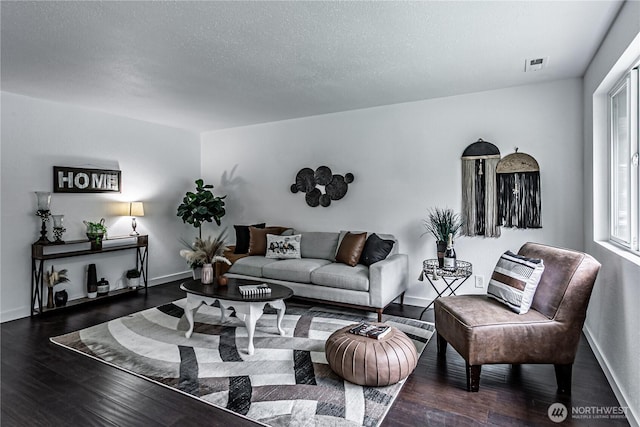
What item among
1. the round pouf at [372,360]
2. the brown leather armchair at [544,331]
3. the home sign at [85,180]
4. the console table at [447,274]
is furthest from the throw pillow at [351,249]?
the home sign at [85,180]

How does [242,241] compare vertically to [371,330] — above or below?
above

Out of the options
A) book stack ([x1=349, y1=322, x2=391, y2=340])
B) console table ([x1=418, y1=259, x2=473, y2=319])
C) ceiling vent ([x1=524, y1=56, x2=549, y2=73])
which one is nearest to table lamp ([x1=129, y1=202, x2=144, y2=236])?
book stack ([x1=349, y1=322, x2=391, y2=340])

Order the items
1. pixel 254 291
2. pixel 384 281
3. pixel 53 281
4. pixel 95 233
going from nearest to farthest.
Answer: pixel 254 291
pixel 384 281
pixel 53 281
pixel 95 233

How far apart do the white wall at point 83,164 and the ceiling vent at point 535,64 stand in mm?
5074

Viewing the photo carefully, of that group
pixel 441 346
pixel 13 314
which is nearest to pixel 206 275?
pixel 441 346

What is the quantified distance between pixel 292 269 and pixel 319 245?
26.4 inches

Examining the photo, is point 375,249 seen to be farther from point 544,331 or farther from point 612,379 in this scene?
point 612,379

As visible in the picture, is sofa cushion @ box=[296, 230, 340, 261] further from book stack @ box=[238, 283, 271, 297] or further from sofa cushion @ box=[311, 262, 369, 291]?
book stack @ box=[238, 283, 271, 297]

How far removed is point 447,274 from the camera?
360 cm

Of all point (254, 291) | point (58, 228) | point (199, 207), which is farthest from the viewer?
point (199, 207)

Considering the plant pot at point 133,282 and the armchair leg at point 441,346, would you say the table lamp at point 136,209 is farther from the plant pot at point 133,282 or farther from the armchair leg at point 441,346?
the armchair leg at point 441,346

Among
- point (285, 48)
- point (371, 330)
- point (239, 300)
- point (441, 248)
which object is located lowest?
point (371, 330)

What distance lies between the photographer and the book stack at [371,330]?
2.49m

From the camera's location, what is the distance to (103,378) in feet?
8.43
